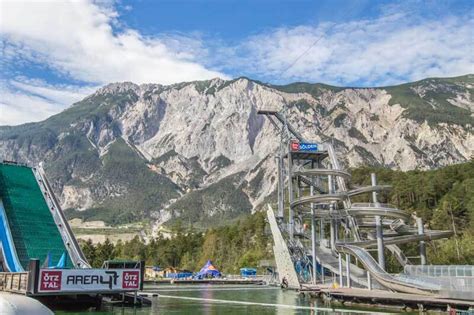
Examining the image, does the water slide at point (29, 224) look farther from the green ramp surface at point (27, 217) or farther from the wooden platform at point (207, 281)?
the wooden platform at point (207, 281)

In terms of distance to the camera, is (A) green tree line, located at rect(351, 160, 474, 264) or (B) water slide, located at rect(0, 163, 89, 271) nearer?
(B) water slide, located at rect(0, 163, 89, 271)

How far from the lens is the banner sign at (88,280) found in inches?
956

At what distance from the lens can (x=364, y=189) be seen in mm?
46875

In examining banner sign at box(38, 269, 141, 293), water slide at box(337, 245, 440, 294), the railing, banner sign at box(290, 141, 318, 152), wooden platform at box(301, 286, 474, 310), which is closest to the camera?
banner sign at box(38, 269, 141, 293)

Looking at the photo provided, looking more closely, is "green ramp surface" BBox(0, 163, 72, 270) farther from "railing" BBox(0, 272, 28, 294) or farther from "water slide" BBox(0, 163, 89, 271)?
"railing" BBox(0, 272, 28, 294)

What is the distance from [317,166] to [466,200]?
27816mm

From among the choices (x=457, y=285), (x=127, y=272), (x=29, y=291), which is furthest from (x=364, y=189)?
(x=29, y=291)

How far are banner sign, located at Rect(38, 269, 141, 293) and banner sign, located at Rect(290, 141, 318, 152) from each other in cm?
3407

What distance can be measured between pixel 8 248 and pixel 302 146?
3618 cm

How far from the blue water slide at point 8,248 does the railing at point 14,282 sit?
11.2 ft

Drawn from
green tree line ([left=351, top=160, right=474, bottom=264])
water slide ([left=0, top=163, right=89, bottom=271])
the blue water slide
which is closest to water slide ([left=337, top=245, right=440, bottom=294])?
water slide ([left=0, top=163, right=89, bottom=271])

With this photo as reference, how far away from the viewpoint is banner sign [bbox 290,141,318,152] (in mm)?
57875

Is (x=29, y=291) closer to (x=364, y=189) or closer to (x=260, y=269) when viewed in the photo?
(x=364, y=189)

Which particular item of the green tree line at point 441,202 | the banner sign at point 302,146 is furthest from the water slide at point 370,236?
the green tree line at point 441,202
